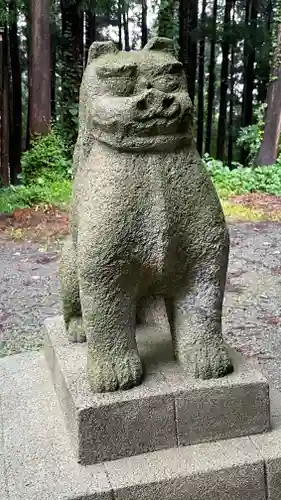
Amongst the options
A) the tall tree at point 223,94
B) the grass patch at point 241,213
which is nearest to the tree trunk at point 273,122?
the grass patch at point 241,213

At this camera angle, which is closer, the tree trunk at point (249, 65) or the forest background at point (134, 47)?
the forest background at point (134, 47)

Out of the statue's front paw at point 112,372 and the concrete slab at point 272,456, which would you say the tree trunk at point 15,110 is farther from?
the concrete slab at point 272,456

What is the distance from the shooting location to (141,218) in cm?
168

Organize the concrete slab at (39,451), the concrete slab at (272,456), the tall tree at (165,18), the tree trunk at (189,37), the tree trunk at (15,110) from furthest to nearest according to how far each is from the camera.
Answer: the tree trunk at (15,110) < the tree trunk at (189,37) < the tall tree at (165,18) < the concrete slab at (272,456) < the concrete slab at (39,451)

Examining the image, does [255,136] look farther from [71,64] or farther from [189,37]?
[189,37]

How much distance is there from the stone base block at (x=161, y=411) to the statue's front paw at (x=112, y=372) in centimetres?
2

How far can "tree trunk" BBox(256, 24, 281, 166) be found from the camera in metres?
9.05

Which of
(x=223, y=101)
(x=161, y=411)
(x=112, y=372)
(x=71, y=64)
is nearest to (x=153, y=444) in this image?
(x=161, y=411)

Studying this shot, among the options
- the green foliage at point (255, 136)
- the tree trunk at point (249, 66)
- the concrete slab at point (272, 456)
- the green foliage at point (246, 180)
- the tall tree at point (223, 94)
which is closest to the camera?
the concrete slab at point (272, 456)

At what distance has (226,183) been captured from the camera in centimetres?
780

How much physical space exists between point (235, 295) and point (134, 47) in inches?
528

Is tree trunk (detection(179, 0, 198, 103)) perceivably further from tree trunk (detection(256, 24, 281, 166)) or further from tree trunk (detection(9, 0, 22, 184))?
tree trunk (detection(9, 0, 22, 184))

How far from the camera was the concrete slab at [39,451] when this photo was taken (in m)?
1.60

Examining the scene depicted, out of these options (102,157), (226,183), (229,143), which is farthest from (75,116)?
(102,157)
